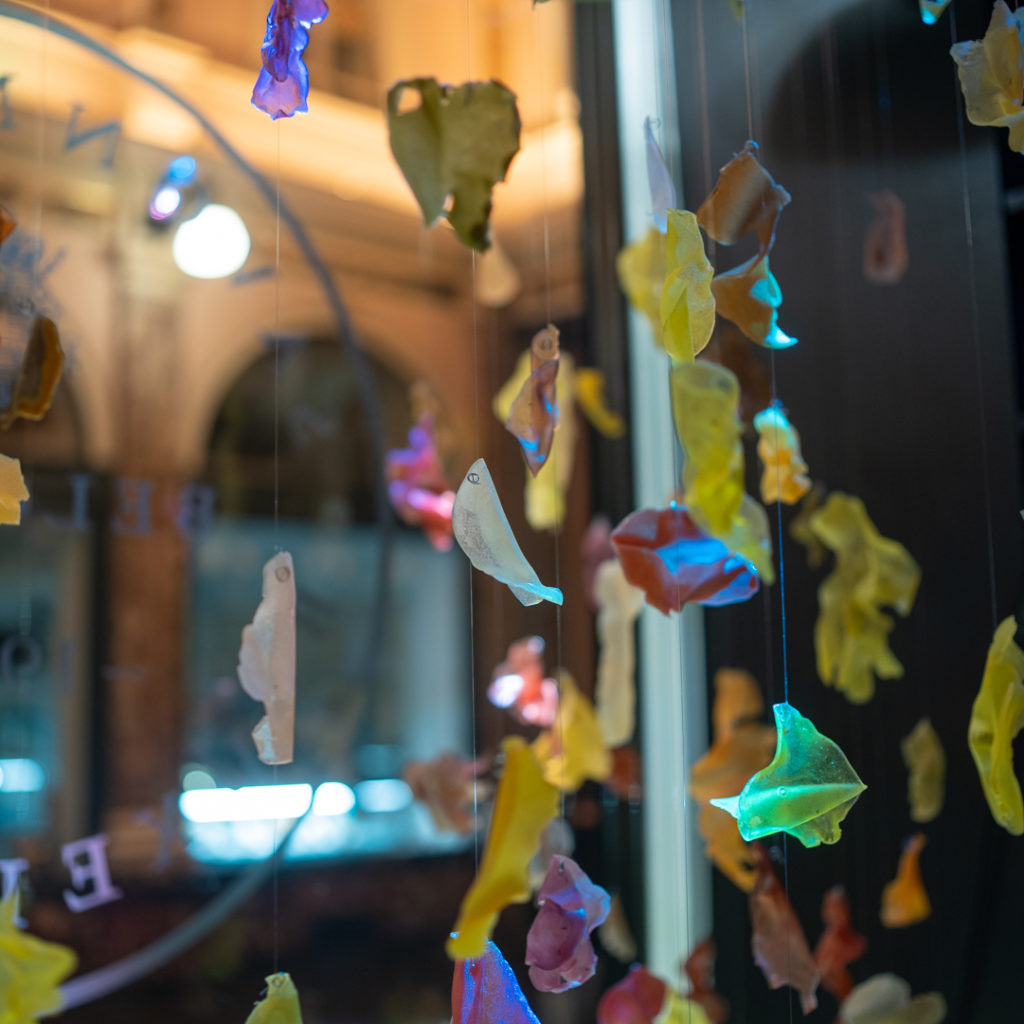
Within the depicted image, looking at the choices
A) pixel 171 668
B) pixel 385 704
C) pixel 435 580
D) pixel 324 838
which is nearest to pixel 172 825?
pixel 171 668

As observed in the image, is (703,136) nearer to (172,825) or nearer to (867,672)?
(867,672)

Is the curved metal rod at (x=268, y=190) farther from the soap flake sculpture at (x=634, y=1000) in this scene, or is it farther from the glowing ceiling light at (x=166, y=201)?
the soap flake sculpture at (x=634, y=1000)

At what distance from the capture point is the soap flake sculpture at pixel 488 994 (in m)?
0.69

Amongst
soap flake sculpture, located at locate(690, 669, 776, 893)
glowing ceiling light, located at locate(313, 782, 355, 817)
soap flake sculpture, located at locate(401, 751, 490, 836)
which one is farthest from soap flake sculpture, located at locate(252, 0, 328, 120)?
glowing ceiling light, located at locate(313, 782, 355, 817)

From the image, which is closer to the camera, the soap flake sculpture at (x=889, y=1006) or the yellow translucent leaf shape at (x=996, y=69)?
the yellow translucent leaf shape at (x=996, y=69)

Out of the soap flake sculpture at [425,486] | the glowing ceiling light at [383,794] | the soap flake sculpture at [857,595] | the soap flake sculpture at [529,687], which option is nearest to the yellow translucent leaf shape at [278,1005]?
the soap flake sculpture at [857,595]

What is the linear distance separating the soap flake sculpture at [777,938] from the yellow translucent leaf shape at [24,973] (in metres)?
0.53

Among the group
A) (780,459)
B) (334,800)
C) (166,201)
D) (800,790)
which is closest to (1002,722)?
(800,790)

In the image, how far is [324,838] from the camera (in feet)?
10.4

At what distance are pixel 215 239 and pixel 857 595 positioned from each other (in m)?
1.39

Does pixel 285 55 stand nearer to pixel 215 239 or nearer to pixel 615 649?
pixel 615 649

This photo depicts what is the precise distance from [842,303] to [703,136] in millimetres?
313

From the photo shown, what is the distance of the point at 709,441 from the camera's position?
846 millimetres

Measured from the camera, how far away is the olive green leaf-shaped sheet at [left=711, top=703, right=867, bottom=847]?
64cm
